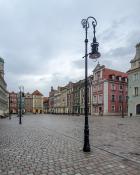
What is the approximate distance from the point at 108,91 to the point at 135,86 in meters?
13.9

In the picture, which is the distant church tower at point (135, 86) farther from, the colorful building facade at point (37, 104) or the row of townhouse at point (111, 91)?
the colorful building facade at point (37, 104)

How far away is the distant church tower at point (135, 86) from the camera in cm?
4909

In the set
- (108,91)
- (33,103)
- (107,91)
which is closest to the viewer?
(107,91)

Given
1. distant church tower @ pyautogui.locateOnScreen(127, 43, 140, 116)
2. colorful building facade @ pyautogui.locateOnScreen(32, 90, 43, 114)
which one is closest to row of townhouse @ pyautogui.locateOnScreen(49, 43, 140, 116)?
distant church tower @ pyautogui.locateOnScreen(127, 43, 140, 116)

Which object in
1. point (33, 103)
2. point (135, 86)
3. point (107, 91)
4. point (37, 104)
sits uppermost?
point (135, 86)

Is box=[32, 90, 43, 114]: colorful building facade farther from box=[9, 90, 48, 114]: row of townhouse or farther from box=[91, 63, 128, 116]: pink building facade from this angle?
box=[91, 63, 128, 116]: pink building facade

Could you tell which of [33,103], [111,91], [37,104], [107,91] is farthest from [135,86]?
[33,103]

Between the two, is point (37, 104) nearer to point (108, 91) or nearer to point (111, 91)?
point (111, 91)

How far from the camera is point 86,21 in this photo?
31.4 ft

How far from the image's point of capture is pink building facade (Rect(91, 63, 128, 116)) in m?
63.5

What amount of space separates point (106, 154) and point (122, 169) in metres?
1.99

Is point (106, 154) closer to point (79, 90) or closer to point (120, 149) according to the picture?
point (120, 149)

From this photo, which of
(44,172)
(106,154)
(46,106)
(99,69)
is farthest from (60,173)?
(46,106)

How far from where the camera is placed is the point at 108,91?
63531 mm
